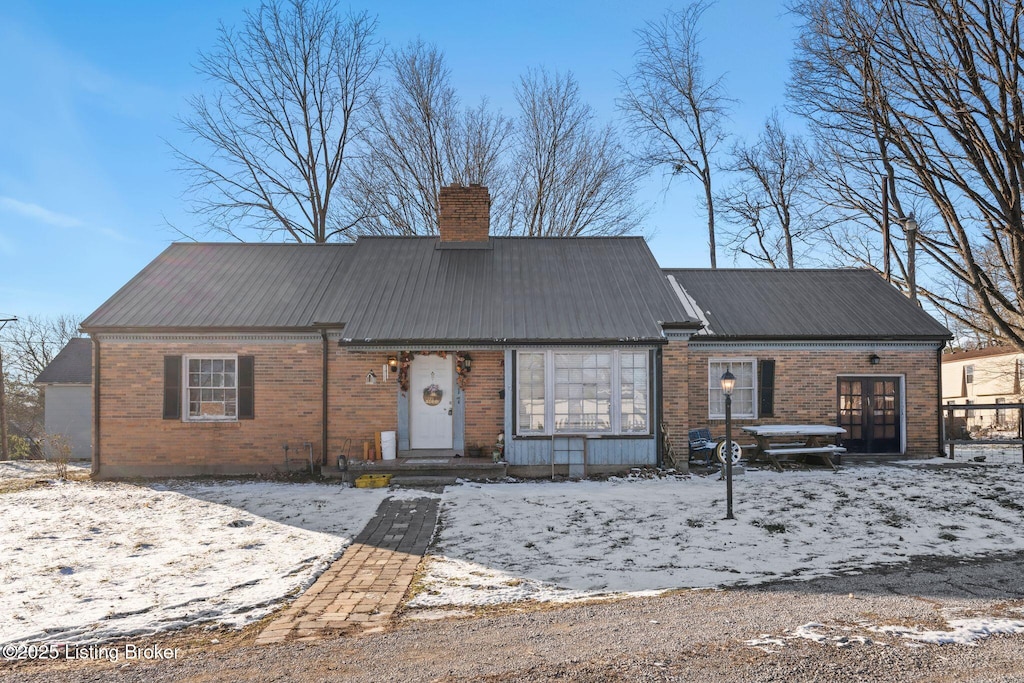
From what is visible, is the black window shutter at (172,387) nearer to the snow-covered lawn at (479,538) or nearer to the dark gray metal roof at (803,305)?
the snow-covered lawn at (479,538)

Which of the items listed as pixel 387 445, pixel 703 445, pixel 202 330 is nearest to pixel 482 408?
pixel 387 445

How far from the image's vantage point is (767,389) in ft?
46.7

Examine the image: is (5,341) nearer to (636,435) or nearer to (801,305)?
(636,435)

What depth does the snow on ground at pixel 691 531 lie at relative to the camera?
634cm

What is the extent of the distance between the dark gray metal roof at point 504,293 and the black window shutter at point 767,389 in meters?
2.93

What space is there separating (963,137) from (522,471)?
13.2 m

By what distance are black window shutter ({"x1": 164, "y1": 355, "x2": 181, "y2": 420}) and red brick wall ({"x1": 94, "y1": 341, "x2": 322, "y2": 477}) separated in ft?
0.38

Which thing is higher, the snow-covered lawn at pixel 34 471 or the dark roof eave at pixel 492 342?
the dark roof eave at pixel 492 342

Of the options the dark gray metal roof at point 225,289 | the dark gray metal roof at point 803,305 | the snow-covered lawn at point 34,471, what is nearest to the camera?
the dark gray metal roof at point 225,289

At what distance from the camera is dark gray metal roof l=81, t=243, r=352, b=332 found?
12703 millimetres

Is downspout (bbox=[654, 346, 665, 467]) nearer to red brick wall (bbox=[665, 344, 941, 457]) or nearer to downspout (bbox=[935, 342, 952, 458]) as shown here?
red brick wall (bbox=[665, 344, 941, 457])

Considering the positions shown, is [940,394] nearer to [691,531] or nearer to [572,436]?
[572,436]

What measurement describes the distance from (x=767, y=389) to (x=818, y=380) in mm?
1215

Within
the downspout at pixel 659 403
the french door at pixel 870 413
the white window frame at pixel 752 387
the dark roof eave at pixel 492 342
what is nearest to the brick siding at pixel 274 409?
the downspout at pixel 659 403
